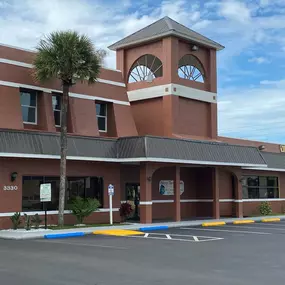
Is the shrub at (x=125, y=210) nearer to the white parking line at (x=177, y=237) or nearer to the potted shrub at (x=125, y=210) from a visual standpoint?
the potted shrub at (x=125, y=210)

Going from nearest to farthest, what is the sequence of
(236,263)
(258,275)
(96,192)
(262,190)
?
(258,275) → (236,263) → (96,192) → (262,190)

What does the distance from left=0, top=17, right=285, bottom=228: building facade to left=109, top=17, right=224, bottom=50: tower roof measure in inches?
3.4

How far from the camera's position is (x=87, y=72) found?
880 inches

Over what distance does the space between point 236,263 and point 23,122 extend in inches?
628

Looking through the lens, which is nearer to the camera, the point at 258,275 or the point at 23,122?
the point at 258,275

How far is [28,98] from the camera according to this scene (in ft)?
84.5

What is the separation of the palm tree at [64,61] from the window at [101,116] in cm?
665

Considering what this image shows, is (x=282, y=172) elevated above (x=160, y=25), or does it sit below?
below

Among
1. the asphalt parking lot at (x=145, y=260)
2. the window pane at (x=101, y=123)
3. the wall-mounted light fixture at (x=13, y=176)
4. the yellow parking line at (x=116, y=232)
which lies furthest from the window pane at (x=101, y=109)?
the asphalt parking lot at (x=145, y=260)

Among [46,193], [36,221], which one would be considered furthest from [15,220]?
[46,193]

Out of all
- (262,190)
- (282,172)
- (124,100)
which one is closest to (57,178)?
(124,100)

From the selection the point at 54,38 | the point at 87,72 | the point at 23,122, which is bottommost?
the point at 23,122

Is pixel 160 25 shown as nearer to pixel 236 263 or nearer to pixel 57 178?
pixel 57 178

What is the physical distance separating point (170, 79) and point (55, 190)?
1047cm
